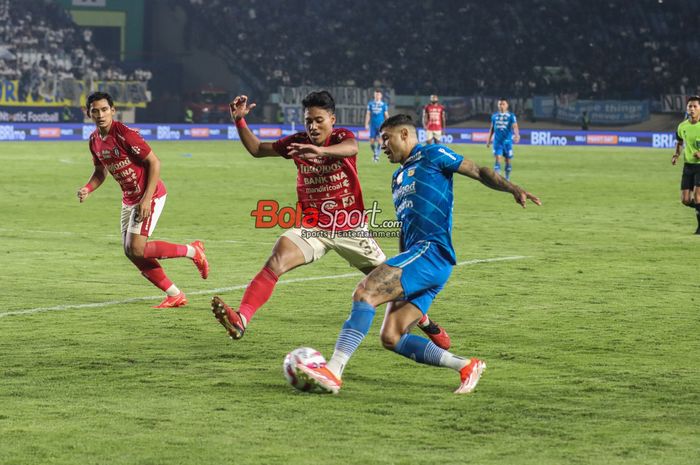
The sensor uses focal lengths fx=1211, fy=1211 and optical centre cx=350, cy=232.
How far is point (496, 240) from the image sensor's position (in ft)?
58.0

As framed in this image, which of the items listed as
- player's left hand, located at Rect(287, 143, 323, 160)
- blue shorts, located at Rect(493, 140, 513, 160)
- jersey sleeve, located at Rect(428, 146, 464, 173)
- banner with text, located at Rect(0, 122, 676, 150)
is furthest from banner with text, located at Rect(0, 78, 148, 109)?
jersey sleeve, located at Rect(428, 146, 464, 173)

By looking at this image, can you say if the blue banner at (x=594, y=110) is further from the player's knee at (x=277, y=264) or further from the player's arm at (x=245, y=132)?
the player's knee at (x=277, y=264)

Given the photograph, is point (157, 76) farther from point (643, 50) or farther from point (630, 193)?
point (630, 193)

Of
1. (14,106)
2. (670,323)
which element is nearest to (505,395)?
(670,323)

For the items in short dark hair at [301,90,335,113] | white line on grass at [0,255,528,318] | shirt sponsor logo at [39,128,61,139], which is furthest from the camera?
shirt sponsor logo at [39,128,61,139]

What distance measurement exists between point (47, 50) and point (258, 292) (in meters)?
52.2

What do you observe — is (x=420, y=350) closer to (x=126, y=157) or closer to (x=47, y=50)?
(x=126, y=157)

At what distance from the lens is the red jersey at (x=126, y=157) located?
11.3m

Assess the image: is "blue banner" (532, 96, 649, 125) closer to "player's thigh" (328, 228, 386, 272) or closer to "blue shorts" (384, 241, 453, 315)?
"player's thigh" (328, 228, 386, 272)

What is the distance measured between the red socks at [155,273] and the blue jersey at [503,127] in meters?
21.7

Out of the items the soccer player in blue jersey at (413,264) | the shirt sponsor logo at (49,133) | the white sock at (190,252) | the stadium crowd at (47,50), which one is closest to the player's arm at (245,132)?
the soccer player in blue jersey at (413,264)

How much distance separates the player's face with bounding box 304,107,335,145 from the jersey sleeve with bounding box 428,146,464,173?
118 cm

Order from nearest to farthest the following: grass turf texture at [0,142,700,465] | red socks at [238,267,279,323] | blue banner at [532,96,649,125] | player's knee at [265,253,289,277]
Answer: grass turf texture at [0,142,700,465] < red socks at [238,267,279,323] < player's knee at [265,253,289,277] < blue banner at [532,96,649,125]

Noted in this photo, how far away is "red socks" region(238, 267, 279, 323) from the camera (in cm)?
875
